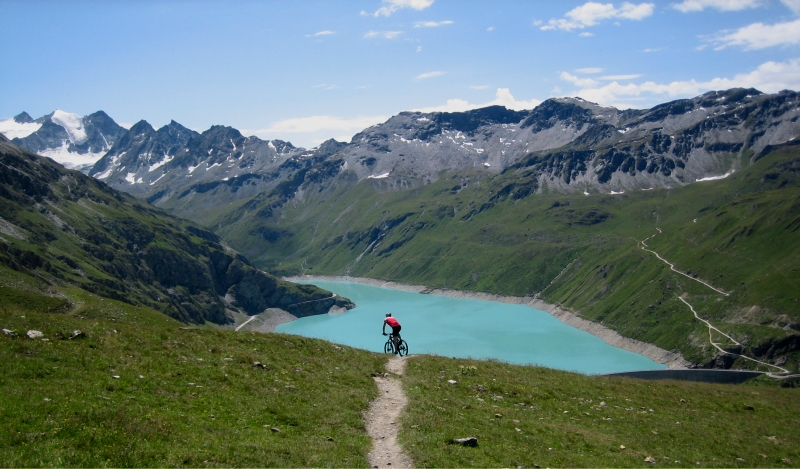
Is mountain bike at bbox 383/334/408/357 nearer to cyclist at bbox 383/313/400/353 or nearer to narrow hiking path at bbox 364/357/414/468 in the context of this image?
cyclist at bbox 383/313/400/353

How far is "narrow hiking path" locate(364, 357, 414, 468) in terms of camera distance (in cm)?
2054

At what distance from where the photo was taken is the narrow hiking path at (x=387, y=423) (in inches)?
809

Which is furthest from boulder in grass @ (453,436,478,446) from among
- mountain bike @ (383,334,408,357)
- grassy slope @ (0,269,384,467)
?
mountain bike @ (383,334,408,357)

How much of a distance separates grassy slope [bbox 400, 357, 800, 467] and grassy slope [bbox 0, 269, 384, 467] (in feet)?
10.4

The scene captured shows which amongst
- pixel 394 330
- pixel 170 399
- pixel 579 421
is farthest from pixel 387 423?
pixel 394 330

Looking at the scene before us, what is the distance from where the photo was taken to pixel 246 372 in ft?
90.5

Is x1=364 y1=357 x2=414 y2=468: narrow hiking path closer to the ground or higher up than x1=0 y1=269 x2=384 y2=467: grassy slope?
closer to the ground

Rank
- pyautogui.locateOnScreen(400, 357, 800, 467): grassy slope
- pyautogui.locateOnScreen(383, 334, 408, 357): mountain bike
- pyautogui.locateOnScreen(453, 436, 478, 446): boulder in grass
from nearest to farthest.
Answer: pyautogui.locateOnScreen(453, 436, 478, 446): boulder in grass < pyautogui.locateOnScreen(400, 357, 800, 467): grassy slope < pyautogui.locateOnScreen(383, 334, 408, 357): mountain bike

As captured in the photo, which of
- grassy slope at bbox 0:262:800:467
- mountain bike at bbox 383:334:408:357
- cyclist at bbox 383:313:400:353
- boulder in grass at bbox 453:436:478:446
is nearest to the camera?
grassy slope at bbox 0:262:800:467

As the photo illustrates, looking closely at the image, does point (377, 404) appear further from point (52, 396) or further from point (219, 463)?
point (52, 396)

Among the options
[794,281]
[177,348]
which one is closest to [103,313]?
[177,348]

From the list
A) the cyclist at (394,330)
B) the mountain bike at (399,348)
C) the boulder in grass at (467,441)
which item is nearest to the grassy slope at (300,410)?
the boulder in grass at (467,441)

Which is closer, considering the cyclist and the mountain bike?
the cyclist

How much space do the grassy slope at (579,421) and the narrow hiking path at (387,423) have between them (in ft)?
1.64
